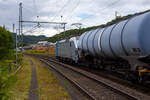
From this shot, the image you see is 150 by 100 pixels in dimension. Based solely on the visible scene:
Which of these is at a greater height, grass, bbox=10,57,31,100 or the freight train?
the freight train

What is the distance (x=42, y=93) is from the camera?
30.6 feet

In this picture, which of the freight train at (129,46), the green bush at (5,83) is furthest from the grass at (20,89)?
the freight train at (129,46)

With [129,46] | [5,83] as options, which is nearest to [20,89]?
[129,46]

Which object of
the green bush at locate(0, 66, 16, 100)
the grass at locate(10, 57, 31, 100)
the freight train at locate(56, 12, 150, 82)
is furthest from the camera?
the freight train at locate(56, 12, 150, 82)

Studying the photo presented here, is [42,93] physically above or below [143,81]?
below

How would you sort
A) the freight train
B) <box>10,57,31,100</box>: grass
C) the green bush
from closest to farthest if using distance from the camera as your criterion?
the green bush → <box>10,57,31,100</box>: grass → the freight train

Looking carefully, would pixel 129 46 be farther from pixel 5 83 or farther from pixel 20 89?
pixel 5 83

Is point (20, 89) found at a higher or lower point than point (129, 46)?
lower

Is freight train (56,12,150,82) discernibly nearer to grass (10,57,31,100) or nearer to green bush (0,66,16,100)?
grass (10,57,31,100)

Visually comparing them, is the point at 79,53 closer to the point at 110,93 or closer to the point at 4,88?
the point at 110,93

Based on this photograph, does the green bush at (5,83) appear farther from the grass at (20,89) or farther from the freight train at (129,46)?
the freight train at (129,46)

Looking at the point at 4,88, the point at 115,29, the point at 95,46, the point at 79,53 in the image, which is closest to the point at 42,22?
the point at 79,53

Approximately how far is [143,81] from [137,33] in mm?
2230

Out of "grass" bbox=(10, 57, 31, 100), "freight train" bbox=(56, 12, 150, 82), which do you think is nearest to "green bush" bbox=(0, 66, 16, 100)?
"grass" bbox=(10, 57, 31, 100)
